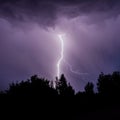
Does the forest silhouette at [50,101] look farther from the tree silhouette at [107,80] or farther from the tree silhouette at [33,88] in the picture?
the tree silhouette at [107,80]

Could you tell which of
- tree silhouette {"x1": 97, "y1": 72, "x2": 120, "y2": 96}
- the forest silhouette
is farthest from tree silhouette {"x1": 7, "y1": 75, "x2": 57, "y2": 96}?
tree silhouette {"x1": 97, "y1": 72, "x2": 120, "y2": 96}

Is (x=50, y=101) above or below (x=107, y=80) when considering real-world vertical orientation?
below

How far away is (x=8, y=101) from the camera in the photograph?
56.1 feet

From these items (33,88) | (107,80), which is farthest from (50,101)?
(107,80)

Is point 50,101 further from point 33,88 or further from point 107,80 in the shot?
point 107,80

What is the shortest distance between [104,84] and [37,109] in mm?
44705

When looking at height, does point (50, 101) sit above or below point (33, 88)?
below

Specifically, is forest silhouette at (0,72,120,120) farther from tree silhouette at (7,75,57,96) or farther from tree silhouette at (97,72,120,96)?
tree silhouette at (97,72,120,96)

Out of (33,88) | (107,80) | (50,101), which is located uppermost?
(107,80)

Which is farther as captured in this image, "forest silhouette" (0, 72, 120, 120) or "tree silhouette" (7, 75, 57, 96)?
"tree silhouette" (7, 75, 57, 96)

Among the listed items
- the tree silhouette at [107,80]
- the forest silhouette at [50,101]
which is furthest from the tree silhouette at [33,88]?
the tree silhouette at [107,80]

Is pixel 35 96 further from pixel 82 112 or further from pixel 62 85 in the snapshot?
pixel 62 85

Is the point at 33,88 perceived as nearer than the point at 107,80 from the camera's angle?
Yes

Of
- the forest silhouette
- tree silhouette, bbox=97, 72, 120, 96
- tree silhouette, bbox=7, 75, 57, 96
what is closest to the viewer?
the forest silhouette
